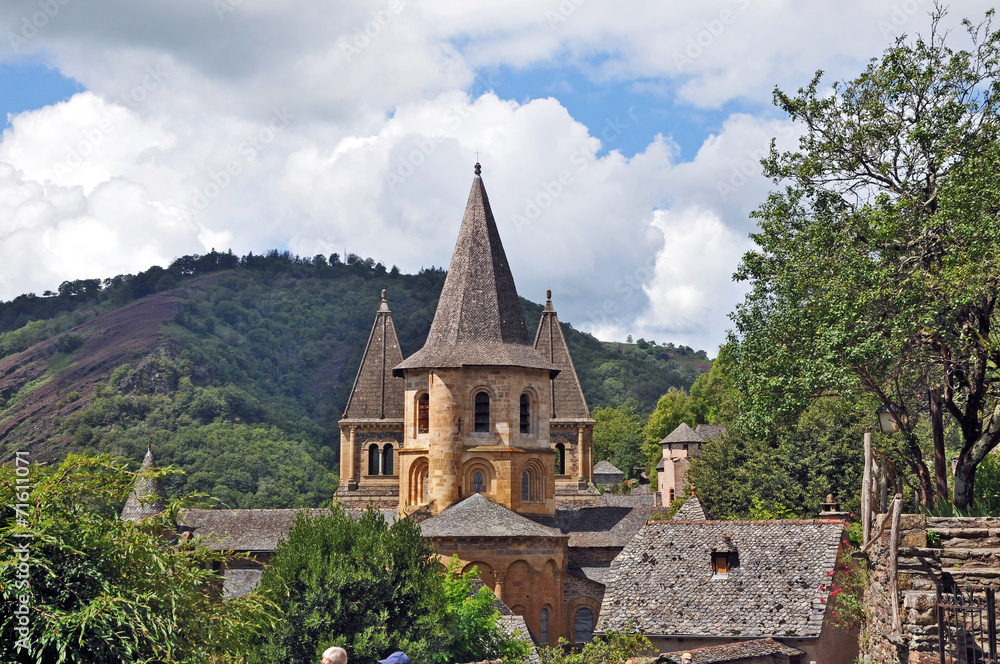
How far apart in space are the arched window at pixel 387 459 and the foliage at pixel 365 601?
1030 inches

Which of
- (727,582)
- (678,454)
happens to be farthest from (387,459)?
(678,454)

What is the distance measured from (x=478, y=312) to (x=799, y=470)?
1778 centimetres

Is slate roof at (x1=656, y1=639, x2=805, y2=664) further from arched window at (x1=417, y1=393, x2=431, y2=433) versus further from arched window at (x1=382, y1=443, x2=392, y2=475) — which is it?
arched window at (x1=382, y1=443, x2=392, y2=475)

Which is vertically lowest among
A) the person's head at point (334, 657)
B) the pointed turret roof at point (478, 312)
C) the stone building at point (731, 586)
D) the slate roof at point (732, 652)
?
the slate roof at point (732, 652)

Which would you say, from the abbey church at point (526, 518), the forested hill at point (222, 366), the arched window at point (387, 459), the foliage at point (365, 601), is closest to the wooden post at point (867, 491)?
the abbey church at point (526, 518)

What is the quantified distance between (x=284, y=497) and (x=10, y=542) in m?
83.3

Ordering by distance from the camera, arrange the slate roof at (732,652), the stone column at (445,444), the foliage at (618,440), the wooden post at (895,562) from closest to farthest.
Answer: the wooden post at (895,562) → the slate roof at (732,652) → the stone column at (445,444) → the foliage at (618,440)

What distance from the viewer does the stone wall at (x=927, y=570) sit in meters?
12.2

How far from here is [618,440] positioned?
4478 inches

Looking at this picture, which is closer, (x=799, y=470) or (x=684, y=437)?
(x=799, y=470)

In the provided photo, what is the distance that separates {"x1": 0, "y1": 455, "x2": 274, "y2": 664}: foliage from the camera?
8164 mm

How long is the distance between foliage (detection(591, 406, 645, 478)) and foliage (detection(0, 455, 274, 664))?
101m

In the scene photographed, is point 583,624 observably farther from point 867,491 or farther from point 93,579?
point 93,579

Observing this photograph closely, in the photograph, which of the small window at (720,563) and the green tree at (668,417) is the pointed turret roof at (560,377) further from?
the green tree at (668,417)
